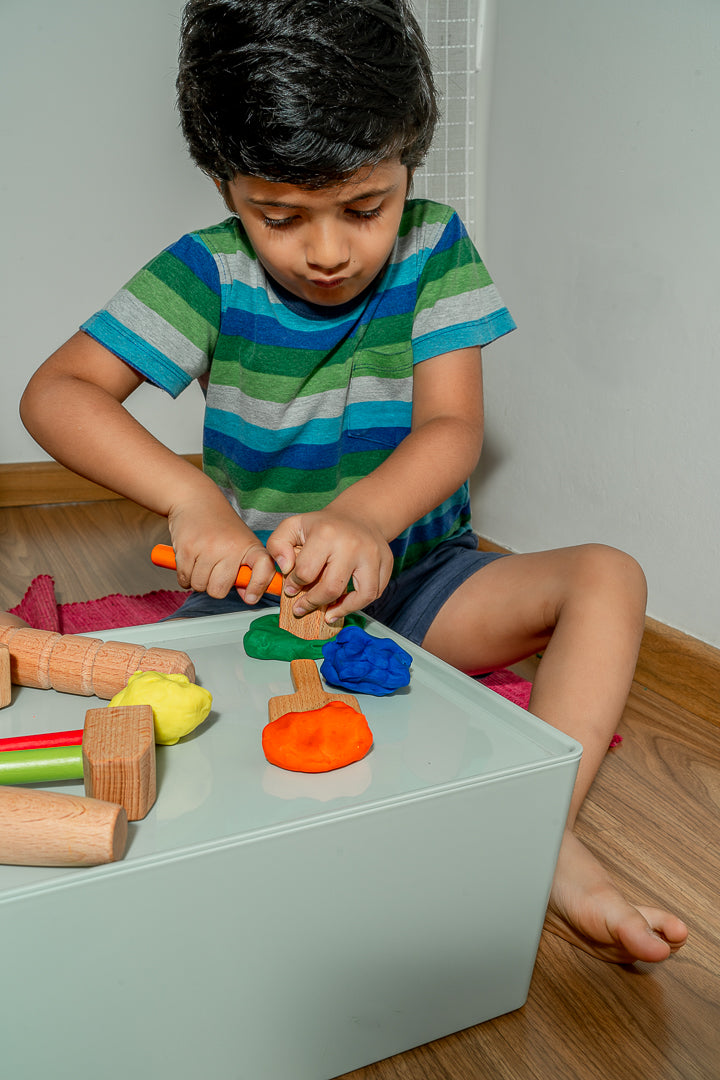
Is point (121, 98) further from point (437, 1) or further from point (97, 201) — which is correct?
point (437, 1)

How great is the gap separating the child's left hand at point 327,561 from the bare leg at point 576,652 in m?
0.16

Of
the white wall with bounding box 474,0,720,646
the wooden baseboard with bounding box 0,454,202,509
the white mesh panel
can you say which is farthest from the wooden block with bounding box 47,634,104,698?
the wooden baseboard with bounding box 0,454,202,509

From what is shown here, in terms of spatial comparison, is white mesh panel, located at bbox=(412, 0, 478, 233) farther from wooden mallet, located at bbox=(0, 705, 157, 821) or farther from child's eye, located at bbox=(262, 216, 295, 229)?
wooden mallet, located at bbox=(0, 705, 157, 821)

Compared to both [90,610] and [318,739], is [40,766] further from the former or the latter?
[90,610]

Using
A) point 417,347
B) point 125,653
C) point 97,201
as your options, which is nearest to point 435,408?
point 417,347

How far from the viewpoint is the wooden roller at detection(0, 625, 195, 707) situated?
19.3 inches

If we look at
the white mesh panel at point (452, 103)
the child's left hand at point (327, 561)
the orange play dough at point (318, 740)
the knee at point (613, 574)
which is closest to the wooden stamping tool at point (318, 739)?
the orange play dough at point (318, 740)

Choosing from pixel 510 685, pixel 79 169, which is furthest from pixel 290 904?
pixel 79 169

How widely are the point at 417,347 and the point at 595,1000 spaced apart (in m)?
0.55

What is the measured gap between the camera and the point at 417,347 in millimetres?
832

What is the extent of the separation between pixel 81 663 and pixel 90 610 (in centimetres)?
62

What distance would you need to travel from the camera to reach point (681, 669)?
0.89 metres

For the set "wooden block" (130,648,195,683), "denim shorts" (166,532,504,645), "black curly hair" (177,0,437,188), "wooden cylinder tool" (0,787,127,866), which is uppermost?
"black curly hair" (177,0,437,188)

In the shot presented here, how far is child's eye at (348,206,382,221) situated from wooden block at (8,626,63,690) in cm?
35
